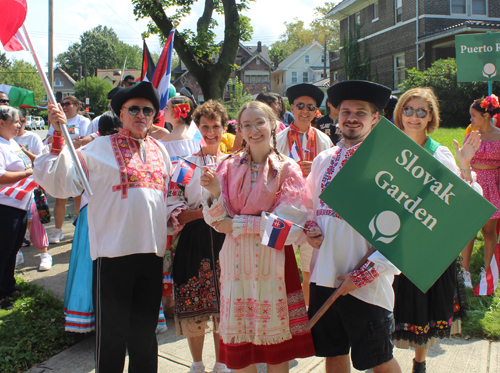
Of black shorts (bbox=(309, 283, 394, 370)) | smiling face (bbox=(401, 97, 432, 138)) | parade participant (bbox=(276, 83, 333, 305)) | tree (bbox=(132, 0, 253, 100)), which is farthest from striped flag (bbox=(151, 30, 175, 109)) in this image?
tree (bbox=(132, 0, 253, 100))

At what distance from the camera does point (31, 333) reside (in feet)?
11.9

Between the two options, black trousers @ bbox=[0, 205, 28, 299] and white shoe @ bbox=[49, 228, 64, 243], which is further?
white shoe @ bbox=[49, 228, 64, 243]

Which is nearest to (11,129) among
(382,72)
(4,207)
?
(4,207)

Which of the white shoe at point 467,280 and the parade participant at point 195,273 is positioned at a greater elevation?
the parade participant at point 195,273

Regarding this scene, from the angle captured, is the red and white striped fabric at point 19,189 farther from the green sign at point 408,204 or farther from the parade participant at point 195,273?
the green sign at point 408,204

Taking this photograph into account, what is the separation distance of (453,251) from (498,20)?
23.4m

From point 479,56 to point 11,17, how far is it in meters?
5.34

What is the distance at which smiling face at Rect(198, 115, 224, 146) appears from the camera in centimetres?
324

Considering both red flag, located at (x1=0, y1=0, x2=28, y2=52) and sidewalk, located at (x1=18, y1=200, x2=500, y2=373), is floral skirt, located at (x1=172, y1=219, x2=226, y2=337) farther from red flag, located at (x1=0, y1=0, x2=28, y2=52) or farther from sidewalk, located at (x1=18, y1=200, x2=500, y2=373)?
red flag, located at (x1=0, y1=0, x2=28, y2=52)

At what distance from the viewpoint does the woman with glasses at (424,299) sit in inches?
111

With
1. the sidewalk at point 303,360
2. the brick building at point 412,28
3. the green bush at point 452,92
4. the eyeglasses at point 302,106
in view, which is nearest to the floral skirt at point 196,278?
the sidewalk at point 303,360

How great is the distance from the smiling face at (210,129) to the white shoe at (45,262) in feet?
10.8

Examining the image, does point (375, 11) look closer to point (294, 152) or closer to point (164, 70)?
point (164, 70)

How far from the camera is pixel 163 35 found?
13.8 m
